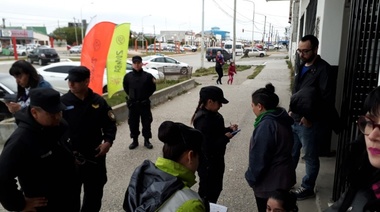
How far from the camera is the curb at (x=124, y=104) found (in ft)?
19.4

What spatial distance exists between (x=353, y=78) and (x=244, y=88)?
11050mm

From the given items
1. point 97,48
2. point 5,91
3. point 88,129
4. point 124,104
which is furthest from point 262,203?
point 5,91

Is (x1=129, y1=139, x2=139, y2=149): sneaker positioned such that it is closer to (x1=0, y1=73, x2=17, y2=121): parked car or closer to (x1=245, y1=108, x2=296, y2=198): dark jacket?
(x1=0, y1=73, x2=17, y2=121): parked car

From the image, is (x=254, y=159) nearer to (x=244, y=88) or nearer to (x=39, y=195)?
(x=39, y=195)

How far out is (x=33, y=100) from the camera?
83.5 inches

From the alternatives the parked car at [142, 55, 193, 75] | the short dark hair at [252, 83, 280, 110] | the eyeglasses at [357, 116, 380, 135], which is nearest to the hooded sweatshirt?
the eyeglasses at [357, 116, 380, 135]

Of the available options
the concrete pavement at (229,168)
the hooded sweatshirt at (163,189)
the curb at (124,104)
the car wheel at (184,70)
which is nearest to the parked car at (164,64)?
the car wheel at (184,70)

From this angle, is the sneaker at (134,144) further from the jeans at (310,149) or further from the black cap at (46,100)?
the black cap at (46,100)

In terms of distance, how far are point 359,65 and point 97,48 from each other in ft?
16.2

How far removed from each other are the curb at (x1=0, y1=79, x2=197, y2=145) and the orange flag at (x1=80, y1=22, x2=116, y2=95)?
53.1 inches

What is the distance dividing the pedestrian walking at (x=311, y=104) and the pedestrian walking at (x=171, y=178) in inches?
77.8

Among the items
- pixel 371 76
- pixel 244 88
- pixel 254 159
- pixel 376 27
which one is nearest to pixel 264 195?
pixel 254 159

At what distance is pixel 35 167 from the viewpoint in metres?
2.04

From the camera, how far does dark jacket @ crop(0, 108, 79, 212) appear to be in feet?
6.26
